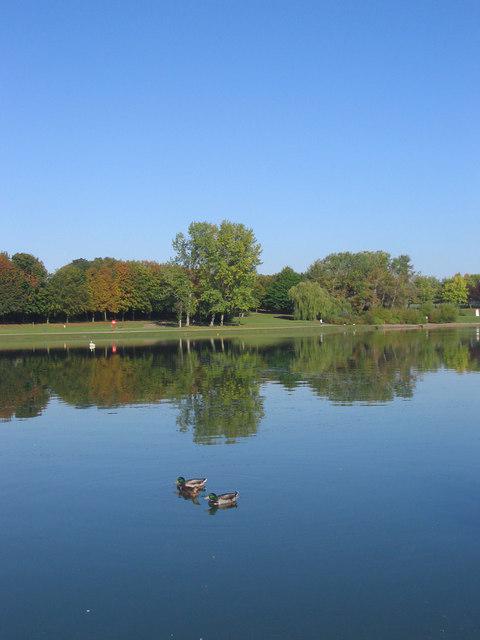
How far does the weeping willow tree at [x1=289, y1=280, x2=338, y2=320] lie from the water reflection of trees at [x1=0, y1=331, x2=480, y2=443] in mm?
44116

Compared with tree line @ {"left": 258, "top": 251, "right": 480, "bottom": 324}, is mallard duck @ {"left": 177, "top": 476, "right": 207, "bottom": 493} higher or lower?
lower

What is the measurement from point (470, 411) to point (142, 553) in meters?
15.7

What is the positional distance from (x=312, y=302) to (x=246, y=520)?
9069 cm

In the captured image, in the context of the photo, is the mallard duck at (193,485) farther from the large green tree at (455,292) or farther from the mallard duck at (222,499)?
the large green tree at (455,292)

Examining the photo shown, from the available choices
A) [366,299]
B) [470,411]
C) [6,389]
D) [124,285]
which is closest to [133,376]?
[6,389]

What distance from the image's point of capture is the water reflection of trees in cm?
2626

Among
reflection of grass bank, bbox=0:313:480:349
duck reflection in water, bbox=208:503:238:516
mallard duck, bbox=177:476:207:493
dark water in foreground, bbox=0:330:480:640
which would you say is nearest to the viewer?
dark water in foreground, bbox=0:330:480:640

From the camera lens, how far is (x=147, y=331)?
90812 millimetres

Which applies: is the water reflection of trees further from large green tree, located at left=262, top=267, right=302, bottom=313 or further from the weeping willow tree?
large green tree, located at left=262, top=267, right=302, bottom=313

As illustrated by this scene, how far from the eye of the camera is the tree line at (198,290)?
101 m

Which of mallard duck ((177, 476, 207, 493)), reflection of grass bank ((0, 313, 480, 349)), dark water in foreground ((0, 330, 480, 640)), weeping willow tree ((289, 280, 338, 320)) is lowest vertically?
dark water in foreground ((0, 330, 480, 640))

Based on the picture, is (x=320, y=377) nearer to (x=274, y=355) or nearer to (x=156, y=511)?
(x=274, y=355)

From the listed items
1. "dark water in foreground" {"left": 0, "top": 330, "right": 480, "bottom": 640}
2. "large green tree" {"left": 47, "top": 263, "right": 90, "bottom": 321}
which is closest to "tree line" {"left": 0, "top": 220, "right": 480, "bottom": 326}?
"large green tree" {"left": 47, "top": 263, "right": 90, "bottom": 321}

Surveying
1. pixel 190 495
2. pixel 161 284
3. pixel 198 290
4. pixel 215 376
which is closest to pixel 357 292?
pixel 198 290
